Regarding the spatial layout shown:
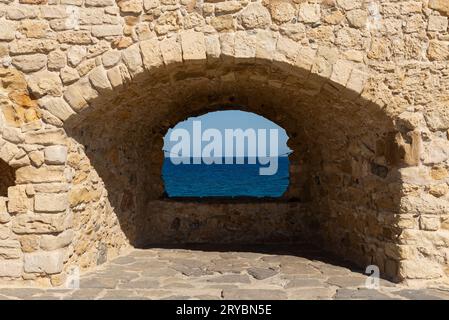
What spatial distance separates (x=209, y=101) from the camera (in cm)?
657

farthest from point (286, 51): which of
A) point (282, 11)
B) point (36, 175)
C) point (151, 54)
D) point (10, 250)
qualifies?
point (10, 250)

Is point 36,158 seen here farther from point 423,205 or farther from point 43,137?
point 423,205

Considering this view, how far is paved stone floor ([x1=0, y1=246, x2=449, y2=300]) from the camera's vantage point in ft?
13.3

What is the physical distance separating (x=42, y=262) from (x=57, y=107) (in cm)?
150

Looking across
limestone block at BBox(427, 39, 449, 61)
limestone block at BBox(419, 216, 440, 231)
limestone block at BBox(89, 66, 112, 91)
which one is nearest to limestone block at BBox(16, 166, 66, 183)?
limestone block at BBox(89, 66, 112, 91)

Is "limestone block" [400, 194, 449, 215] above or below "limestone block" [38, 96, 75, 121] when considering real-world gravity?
below

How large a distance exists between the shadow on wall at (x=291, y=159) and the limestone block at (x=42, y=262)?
19.5 inches

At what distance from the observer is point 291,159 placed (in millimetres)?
6762

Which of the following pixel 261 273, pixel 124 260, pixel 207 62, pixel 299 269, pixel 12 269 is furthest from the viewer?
pixel 124 260

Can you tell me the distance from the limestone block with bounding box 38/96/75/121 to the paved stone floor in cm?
167

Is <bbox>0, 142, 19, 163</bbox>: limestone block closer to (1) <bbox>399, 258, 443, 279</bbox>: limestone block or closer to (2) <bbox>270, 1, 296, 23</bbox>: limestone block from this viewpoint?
(2) <bbox>270, 1, 296, 23</bbox>: limestone block

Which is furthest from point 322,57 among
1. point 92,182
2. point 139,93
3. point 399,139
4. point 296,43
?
point 92,182

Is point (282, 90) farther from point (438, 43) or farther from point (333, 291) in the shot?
point (333, 291)

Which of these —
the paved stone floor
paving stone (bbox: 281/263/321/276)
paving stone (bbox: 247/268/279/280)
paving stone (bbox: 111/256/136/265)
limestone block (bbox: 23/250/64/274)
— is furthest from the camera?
paving stone (bbox: 111/256/136/265)
